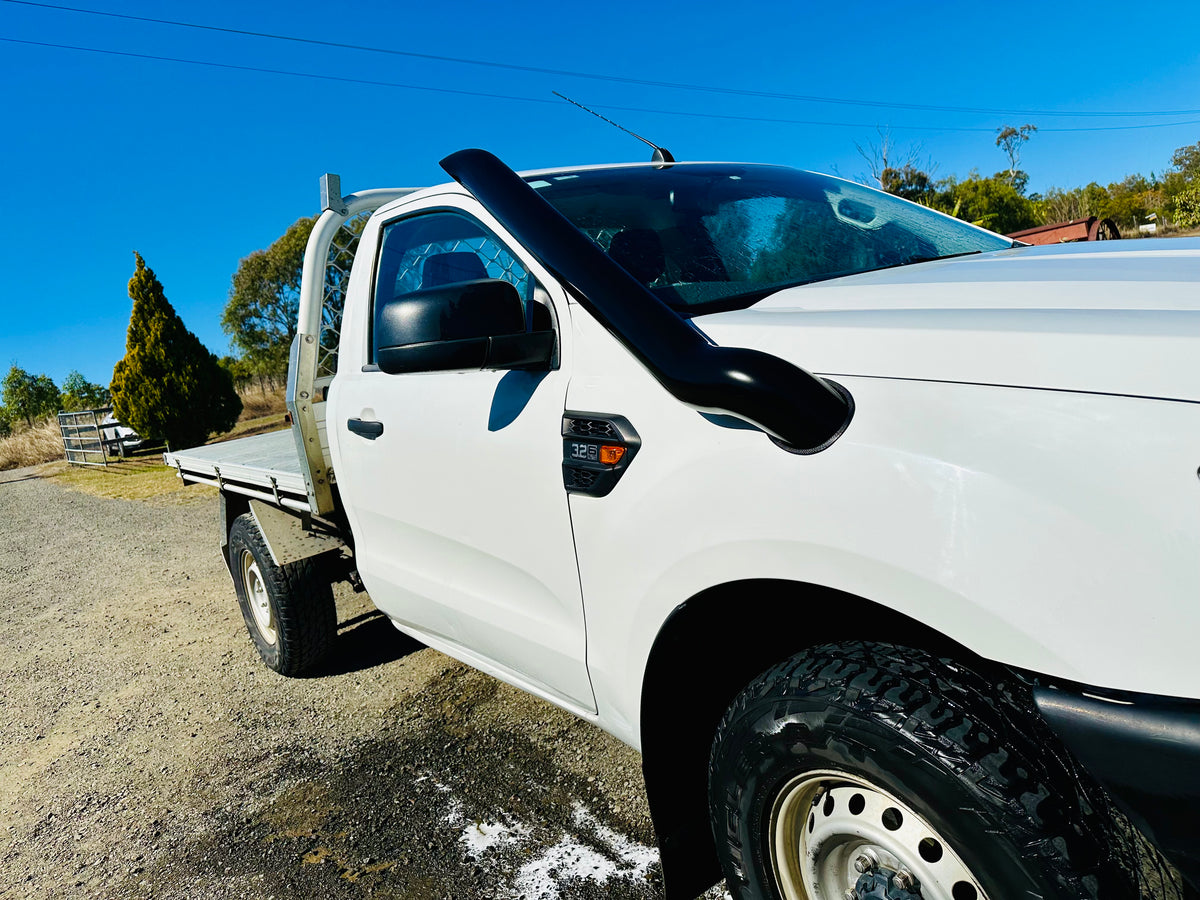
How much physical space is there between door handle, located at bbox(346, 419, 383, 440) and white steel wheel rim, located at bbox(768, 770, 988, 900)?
1734 mm

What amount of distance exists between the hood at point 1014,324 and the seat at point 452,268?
3.80ft

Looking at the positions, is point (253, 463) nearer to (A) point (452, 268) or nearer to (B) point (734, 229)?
(A) point (452, 268)

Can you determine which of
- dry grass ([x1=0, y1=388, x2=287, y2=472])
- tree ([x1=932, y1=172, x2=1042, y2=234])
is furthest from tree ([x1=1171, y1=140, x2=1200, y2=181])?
dry grass ([x1=0, y1=388, x2=287, y2=472])

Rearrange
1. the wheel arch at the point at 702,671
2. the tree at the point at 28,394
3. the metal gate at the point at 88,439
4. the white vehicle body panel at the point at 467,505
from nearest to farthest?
the wheel arch at the point at 702,671 → the white vehicle body panel at the point at 467,505 → the metal gate at the point at 88,439 → the tree at the point at 28,394

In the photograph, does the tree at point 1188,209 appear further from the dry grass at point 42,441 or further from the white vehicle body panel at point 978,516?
the white vehicle body panel at point 978,516

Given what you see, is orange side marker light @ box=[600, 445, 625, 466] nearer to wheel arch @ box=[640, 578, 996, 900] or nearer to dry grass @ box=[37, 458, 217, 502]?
wheel arch @ box=[640, 578, 996, 900]

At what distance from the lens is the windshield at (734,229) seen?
7.34 ft

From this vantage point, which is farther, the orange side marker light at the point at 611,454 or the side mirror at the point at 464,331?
the side mirror at the point at 464,331

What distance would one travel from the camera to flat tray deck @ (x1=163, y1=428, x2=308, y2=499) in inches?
147

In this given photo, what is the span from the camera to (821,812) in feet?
5.18

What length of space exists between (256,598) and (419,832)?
2159 millimetres

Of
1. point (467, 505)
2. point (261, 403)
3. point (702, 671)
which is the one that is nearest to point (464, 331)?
point (467, 505)

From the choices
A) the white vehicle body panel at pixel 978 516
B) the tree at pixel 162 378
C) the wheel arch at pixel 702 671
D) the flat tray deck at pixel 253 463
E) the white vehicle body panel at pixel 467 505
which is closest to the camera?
the white vehicle body panel at pixel 978 516

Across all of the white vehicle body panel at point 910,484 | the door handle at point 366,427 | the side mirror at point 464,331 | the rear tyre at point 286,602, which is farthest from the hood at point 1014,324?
the rear tyre at point 286,602
